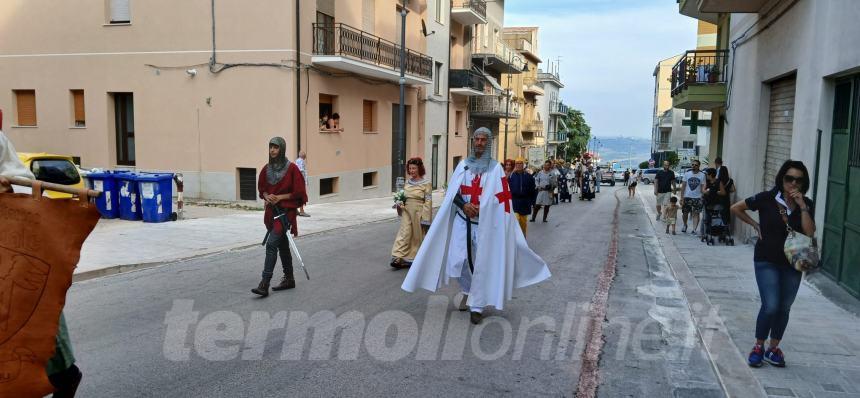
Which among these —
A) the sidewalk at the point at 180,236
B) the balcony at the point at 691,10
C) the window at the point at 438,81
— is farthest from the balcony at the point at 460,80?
the sidewalk at the point at 180,236

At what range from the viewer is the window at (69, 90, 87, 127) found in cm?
2081

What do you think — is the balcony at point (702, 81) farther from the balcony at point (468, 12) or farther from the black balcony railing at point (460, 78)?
the balcony at point (468, 12)

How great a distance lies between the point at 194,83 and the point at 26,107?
6775 mm

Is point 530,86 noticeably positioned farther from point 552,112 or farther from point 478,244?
point 478,244

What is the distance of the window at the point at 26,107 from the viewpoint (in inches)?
844

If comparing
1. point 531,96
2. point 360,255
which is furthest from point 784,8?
point 531,96

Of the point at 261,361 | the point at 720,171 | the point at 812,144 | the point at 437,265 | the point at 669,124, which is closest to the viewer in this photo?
the point at 261,361

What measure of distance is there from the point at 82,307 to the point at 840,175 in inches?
349

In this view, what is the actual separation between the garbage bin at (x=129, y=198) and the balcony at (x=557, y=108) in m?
68.3

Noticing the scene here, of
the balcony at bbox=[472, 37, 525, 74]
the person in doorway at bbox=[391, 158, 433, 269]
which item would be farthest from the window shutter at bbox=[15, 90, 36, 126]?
the balcony at bbox=[472, 37, 525, 74]

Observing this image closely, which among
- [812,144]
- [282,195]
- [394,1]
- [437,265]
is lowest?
[437,265]

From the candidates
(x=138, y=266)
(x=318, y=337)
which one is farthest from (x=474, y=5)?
(x=318, y=337)

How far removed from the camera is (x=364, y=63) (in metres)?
20.9

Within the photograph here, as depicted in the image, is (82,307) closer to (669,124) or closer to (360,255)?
(360,255)
